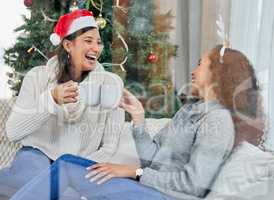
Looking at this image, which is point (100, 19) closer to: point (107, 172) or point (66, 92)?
point (66, 92)

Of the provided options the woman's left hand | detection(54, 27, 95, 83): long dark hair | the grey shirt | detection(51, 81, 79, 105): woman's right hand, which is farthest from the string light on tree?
the woman's left hand

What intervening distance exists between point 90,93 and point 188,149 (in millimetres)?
386

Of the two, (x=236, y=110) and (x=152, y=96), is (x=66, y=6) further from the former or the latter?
(x=236, y=110)

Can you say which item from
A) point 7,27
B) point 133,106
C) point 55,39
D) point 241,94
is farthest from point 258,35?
point 7,27

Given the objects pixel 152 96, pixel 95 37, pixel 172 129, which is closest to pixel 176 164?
pixel 172 129

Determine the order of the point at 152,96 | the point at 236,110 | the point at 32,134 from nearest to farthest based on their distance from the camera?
the point at 236,110
the point at 152,96
the point at 32,134

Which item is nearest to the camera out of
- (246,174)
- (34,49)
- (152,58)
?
(246,174)

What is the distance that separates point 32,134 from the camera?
1584mm

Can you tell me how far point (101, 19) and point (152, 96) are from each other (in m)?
0.31

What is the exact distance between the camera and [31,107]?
156 centimetres

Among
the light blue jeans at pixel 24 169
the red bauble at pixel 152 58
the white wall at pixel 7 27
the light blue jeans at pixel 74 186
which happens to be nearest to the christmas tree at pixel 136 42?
the red bauble at pixel 152 58

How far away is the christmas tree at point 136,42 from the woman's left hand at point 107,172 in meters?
0.20

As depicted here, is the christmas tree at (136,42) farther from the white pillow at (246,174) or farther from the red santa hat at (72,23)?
the white pillow at (246,174)

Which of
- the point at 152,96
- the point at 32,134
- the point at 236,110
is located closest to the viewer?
the point at 236,110
